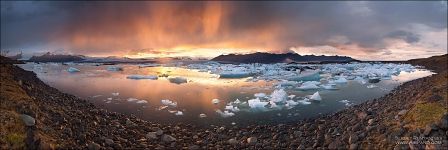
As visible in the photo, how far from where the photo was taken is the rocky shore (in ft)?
25.4

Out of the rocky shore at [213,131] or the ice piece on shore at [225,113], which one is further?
the ice piece on shore at [225,113]

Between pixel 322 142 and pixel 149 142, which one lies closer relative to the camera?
pixel 322 142

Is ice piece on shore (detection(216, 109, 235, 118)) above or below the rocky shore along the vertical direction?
below

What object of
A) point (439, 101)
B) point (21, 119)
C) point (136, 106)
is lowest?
point (136, 106)

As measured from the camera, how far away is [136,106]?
18.4 meters

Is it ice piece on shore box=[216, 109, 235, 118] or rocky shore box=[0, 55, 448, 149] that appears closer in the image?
rocky shore box=[0, 55, 448, 149]

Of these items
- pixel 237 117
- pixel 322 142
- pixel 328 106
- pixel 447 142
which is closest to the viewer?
pixel 447 142

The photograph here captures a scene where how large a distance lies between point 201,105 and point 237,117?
12.6ft

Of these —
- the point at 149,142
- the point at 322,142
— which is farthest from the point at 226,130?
the point at 322,142

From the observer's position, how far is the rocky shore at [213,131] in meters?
7.73

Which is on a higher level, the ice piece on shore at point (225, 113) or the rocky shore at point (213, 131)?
the rocky shore at point (213, 131)

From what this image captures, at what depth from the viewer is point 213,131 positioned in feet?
40.4

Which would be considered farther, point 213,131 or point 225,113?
point 225,113

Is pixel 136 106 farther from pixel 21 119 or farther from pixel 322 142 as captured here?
pixel 322 142
